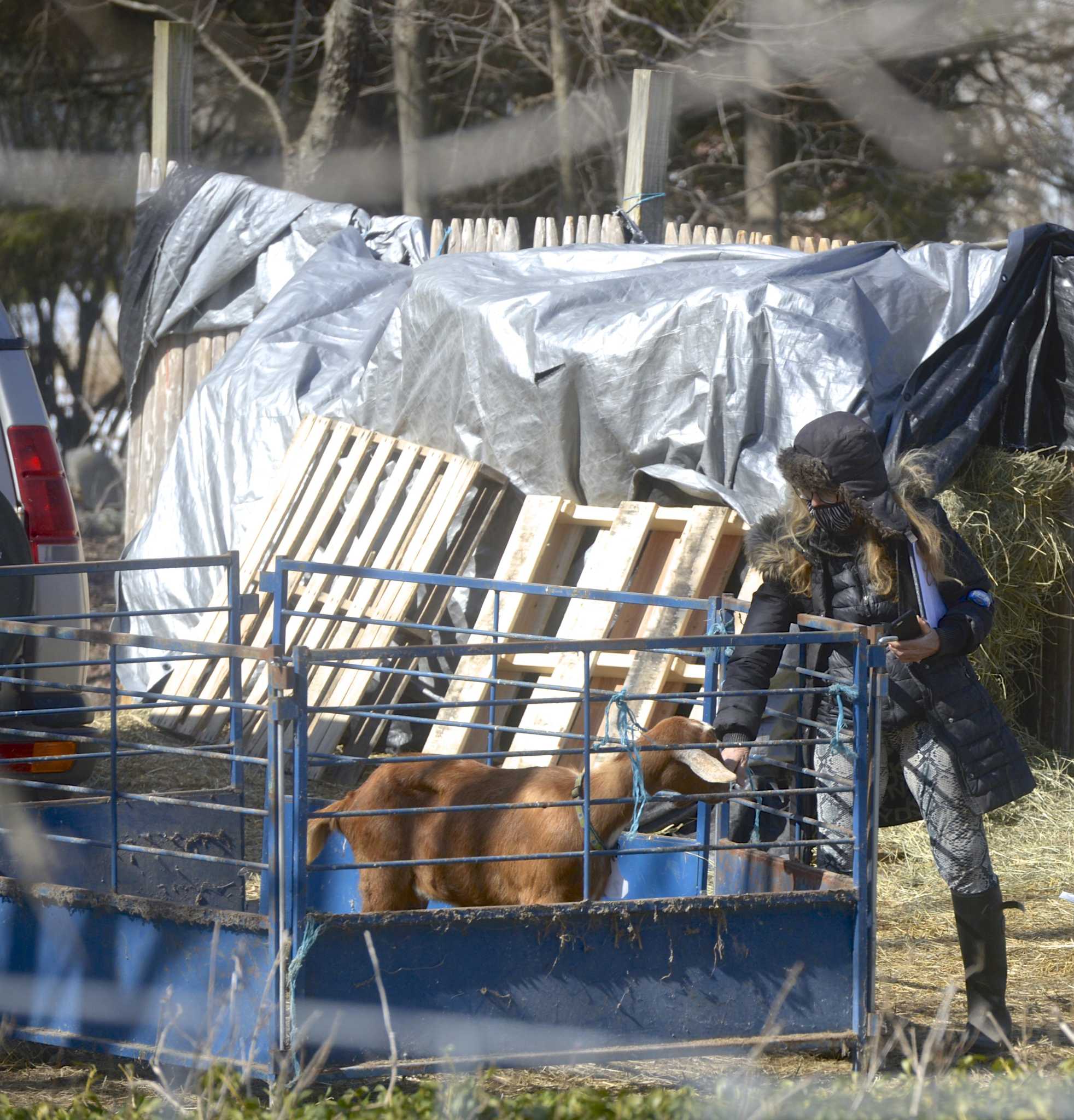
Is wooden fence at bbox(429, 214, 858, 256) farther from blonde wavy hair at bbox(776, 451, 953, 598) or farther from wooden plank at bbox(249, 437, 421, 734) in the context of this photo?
blonde wavy hair at bbox(776, 451, 953, 598)

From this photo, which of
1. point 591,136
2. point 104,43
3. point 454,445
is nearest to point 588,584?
point 454,445

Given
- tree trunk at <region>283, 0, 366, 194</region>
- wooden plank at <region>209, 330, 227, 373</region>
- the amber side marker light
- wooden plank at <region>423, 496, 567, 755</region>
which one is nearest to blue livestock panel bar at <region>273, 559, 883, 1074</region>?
the amber side marker light

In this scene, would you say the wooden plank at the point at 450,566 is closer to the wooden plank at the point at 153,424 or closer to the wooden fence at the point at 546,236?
the wooden fence at the point at 546,236

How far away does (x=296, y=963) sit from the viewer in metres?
3.22

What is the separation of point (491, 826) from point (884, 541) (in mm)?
1337

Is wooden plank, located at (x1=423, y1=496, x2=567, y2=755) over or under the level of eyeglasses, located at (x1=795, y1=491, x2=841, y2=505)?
under

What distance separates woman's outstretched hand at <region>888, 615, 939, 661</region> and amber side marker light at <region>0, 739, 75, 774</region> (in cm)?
283

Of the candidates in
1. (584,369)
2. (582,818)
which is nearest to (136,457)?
(584,369)

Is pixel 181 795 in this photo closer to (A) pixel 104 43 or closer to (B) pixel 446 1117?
(B) pixel 446 1117

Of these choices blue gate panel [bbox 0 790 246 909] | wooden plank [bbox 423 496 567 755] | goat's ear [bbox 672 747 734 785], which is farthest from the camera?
wooden plank [bbox 423 496 567 755]

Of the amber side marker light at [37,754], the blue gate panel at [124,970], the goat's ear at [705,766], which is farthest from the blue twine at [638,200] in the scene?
the blue gate panel at [124,970]

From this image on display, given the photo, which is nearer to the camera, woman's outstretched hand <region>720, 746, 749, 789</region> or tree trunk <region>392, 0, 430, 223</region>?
woman's outstretched hand <region>720, 746, 749, 789</region>

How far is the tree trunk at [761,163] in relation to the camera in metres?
15.2

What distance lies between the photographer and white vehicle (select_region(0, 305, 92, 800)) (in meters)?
4.91
